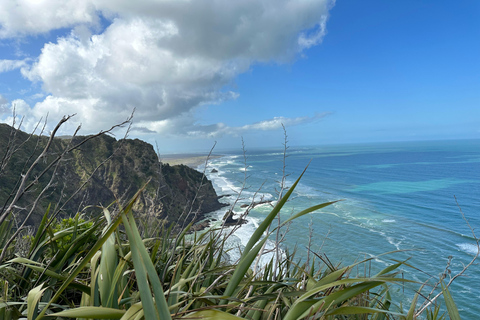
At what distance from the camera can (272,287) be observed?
59.3 inches

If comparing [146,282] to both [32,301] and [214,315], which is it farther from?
[32,301]

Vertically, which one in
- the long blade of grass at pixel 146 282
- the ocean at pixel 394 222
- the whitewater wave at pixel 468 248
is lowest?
the whitewater wave at pixel 468 248

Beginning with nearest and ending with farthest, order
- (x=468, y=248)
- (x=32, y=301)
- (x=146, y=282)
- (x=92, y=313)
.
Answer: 1. (x=146, y=282)
2. (x=92, y=313)
3. (x=32, y=301)
4. (x=468, y=248)

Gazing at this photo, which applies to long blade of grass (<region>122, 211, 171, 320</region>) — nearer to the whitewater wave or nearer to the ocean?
the ocean

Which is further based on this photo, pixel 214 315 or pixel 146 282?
pixel 214 315

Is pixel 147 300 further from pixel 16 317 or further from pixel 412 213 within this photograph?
pixel 412 213

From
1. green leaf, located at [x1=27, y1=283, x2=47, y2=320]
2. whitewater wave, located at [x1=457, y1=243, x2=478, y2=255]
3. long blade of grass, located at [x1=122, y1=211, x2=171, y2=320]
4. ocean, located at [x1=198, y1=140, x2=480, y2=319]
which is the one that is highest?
long blade of grass, located at [x1=122, y1=211, x2=171, y2=320]

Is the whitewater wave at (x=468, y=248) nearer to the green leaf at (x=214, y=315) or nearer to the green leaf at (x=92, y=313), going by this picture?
the green leaf at (x=214, y=315)

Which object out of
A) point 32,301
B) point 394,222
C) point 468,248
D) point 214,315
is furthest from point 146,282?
point 394,222

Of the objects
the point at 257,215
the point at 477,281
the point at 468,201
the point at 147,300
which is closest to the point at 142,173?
the point at 257,215

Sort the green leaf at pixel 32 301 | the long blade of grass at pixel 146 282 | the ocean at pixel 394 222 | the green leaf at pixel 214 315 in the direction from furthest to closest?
the ocean at pixel 394 222, the green leaf at pixel 32 301, the green leaf at pixel 214 315, the long blade of grass at pixel 146 282

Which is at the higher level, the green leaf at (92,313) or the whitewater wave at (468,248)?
the green leaf at (92,313)

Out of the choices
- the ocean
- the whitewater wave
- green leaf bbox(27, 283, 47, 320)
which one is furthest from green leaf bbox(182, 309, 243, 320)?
the whitewater wave

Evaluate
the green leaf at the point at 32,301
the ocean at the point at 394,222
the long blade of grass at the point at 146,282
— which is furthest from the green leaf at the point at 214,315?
the ocean at the point at 394,222
